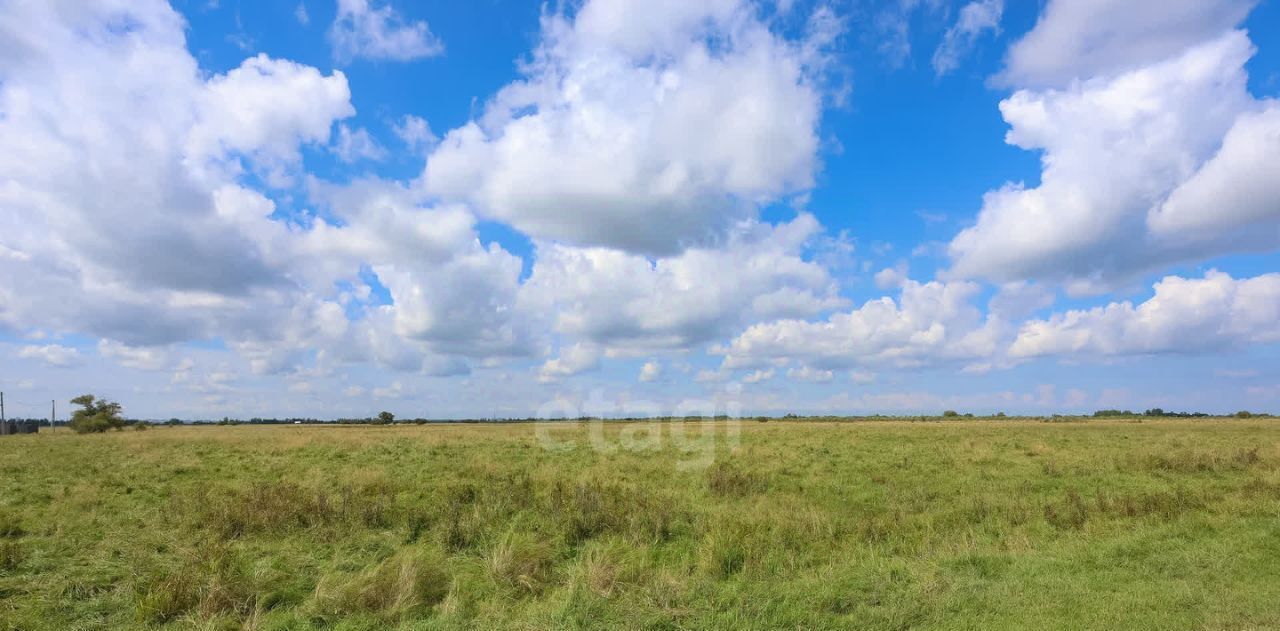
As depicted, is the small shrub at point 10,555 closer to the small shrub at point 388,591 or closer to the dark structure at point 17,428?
the small shrub at point 388,591

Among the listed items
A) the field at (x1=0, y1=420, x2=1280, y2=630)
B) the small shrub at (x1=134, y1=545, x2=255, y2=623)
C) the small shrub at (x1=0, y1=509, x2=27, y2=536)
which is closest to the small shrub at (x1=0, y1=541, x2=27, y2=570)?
the field at (x1=0, y1=420, x2=1280, y2=630)

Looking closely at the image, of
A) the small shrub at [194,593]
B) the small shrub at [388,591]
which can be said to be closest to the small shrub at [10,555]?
the small shrub at [194,593]

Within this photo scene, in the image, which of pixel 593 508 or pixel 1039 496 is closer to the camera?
pixel 593 508

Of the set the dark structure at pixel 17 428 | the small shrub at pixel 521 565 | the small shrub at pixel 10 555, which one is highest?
the small shrub at pixel 10 555

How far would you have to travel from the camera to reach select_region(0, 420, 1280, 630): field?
287 inches

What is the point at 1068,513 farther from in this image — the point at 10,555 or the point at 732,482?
the point at 10,555

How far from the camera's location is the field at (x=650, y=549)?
7.28 metres

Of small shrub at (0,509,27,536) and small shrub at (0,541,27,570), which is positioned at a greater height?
small shrub at (0,541,27,570)

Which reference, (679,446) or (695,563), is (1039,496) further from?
(679,446)

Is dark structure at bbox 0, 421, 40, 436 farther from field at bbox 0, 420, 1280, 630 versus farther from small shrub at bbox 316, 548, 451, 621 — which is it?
small shrub at bbox 316, 548, 451, 621

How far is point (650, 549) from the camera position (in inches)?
413

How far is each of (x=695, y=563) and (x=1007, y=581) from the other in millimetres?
4262

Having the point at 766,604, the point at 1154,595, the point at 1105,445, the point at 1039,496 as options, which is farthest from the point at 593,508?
the point at 1105,445

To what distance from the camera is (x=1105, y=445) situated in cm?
3047
